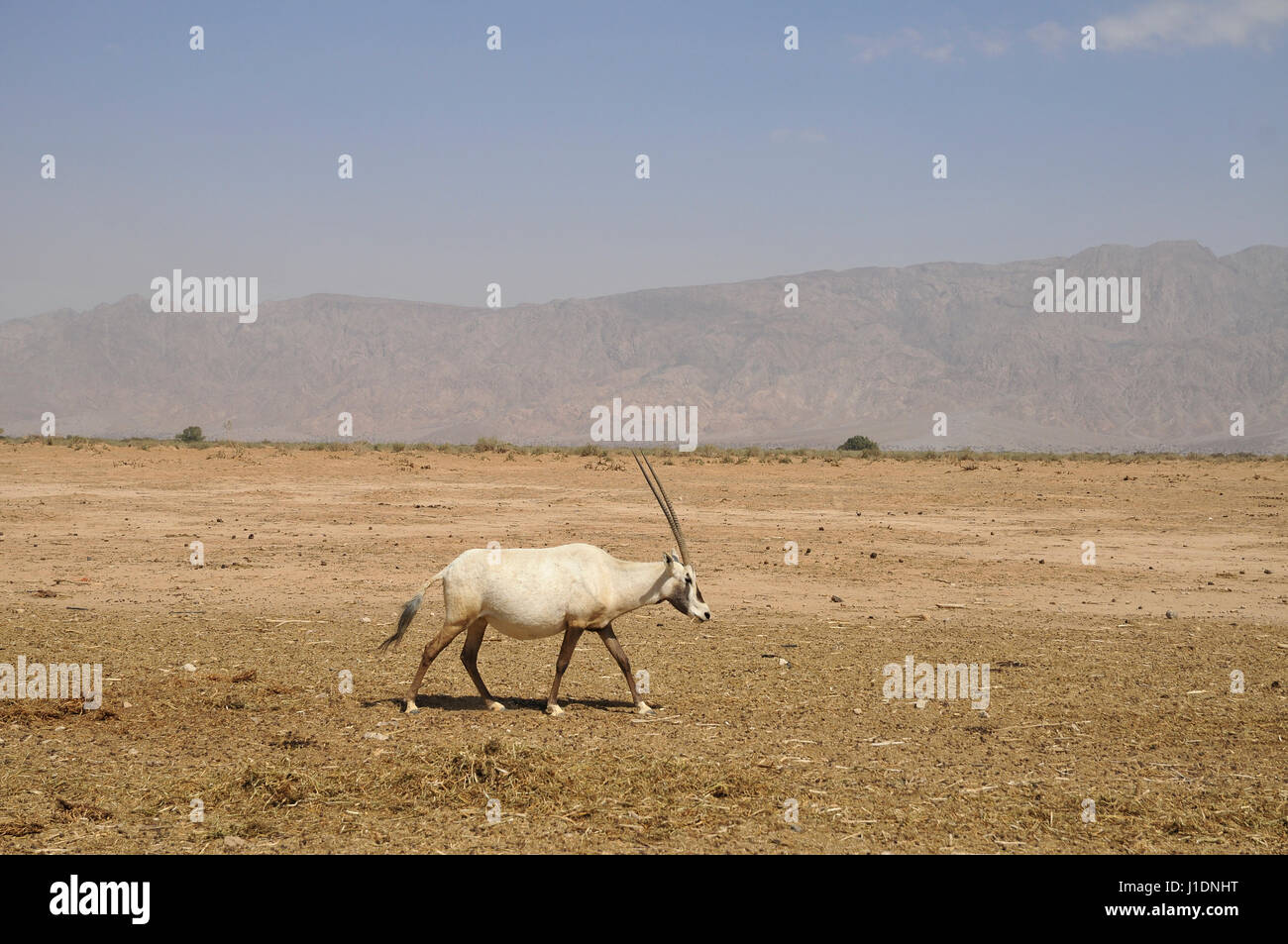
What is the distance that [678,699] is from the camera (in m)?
9.77

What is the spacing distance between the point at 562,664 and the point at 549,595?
1.94ft

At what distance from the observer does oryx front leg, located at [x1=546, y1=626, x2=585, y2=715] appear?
30.1ft

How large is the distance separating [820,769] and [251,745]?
404 cm

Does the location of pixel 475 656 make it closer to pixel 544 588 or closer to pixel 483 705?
pixel 483 705

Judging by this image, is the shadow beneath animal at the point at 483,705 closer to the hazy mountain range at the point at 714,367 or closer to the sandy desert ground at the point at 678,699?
the sandy desert ground at the point at 678,699

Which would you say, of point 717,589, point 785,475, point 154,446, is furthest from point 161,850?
point 154,446

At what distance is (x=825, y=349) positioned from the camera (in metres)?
142

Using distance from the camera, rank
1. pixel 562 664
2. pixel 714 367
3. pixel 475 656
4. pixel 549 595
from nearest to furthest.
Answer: pixel 549 595 < pixel 562 664 < pixel 475 656 < pixel 714 367

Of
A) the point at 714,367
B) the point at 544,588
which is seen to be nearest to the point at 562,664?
the point at 544,588

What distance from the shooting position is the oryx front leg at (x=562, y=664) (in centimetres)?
916

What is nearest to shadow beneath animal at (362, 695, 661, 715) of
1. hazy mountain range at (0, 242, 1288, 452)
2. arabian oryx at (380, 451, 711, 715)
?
A: arabian oryx at (380, 451, 711, 715)

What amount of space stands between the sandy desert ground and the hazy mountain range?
92491 mm

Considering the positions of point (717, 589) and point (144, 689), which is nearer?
point (144, 689)

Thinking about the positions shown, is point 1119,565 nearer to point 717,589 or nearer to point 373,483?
point 717,589
